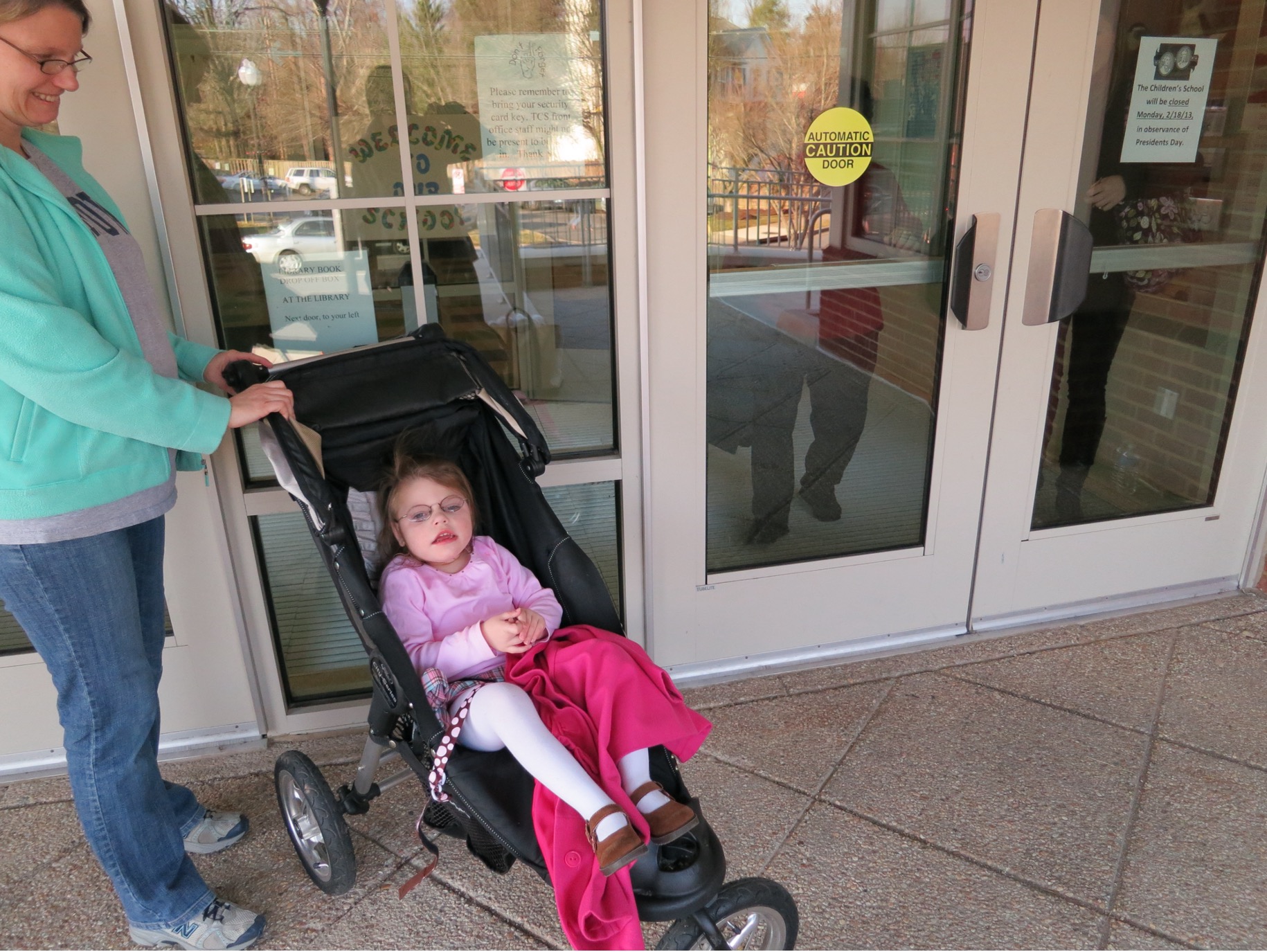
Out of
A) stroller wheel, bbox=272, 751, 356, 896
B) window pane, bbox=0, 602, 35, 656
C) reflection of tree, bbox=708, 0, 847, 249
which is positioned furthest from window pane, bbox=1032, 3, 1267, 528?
window pane, bbox=0, 602, 35, 656

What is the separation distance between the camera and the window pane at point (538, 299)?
2469 millimetres

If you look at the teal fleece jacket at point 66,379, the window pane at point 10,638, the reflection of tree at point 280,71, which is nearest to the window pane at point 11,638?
the window pane at point 10,638

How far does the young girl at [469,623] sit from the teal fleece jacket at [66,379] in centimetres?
47

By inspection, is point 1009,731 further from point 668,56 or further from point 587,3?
point 587,3

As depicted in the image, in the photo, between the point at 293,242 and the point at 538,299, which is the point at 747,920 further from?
the point at 293,242

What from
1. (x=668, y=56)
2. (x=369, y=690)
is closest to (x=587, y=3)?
(x=668, y=56)

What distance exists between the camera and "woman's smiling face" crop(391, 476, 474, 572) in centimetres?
204

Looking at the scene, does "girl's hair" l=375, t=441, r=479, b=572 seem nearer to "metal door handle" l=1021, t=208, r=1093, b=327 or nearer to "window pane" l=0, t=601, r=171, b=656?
"window pane" l=0, t=601, r=171, b=656

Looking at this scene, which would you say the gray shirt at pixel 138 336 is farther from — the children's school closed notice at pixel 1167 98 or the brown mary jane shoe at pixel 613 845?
the children's school closed notice at pixel 1167 98

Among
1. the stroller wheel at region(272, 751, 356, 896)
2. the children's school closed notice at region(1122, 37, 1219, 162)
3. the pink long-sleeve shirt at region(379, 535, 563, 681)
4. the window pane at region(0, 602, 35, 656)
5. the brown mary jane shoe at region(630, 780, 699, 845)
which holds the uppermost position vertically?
the children's school closed notice at region(1122, 37, 1219, 162)

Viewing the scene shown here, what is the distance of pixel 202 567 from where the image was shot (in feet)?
8.37

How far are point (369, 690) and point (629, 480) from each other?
107 cm

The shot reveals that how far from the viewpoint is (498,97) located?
7.80ft

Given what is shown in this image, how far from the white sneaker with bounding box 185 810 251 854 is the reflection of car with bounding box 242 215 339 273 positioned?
145 centimetres
